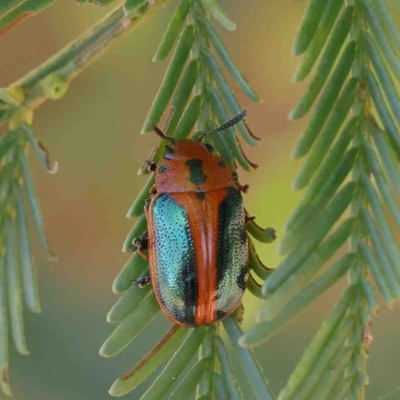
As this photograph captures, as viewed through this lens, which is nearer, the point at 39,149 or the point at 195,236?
the point at 39,149

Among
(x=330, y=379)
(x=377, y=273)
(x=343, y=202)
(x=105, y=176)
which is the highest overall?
(x=105, y=176)

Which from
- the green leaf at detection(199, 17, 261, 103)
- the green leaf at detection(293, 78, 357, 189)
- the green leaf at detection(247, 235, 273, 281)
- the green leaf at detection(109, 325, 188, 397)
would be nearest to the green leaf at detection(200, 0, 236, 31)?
the green leaf at detection(199, 17, 261, 103)

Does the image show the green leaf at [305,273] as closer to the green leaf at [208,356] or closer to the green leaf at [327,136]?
the green leaf at [327,136]

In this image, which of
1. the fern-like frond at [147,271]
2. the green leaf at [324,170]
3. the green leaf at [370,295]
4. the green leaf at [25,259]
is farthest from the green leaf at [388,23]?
the green leaf at [25,259]

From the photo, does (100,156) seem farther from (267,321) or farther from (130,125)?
(267,321)

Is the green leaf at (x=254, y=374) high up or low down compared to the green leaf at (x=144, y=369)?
down

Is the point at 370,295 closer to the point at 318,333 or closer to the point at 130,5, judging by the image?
the point at 318,333

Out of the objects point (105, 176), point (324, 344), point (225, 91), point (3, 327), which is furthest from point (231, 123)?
point (105, 176)
